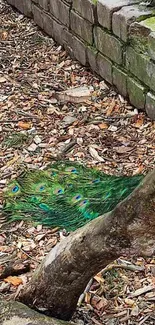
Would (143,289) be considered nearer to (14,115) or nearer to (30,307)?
(30,307)

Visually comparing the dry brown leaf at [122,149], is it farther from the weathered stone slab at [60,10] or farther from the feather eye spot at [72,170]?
the weathered stone slab at [60,10]

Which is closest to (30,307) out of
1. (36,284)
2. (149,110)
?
(36,284)

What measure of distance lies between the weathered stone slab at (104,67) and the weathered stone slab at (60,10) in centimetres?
62

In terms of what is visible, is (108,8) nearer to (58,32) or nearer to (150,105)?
(150,105)

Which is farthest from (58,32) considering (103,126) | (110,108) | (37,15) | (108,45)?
(103,126)

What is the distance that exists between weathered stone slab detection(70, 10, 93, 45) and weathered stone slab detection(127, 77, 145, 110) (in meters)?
0.66

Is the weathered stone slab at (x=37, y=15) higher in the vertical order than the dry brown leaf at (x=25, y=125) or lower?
higher

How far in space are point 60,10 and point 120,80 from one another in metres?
1.15

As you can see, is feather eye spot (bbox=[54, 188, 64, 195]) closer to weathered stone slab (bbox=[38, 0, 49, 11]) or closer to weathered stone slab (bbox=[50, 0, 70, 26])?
weathered stone slab (bbox=[50, 0, 70, 26])

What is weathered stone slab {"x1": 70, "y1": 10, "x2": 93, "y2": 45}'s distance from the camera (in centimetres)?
515

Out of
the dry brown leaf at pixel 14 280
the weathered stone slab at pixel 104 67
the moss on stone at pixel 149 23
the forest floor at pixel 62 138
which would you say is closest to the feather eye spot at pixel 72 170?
the forest floor at pixel 62 138

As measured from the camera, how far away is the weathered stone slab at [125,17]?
447 cm

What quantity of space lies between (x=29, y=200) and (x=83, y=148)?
2.35 ft

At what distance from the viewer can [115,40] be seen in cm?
473
